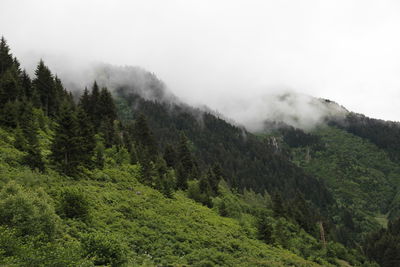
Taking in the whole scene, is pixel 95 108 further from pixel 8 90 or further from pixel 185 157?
pixel 185 157

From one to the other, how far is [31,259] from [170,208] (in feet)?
93.6

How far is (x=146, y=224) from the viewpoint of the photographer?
34.8 metres

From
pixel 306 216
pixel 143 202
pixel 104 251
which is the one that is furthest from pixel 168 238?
pixel 306 216

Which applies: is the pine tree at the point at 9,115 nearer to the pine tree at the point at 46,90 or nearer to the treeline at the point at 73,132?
the treeline at the point at 73,132

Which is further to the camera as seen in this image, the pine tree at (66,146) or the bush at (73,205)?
the pine tree at (66,146)

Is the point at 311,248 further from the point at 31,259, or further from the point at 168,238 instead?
the point at 31,259

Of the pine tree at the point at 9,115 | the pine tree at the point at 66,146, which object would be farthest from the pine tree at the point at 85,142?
the pine tree at the point at 9,115

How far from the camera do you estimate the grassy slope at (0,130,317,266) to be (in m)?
28.0

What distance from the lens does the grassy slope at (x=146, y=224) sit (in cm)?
2799

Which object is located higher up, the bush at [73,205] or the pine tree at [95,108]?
the pine tree at [95,108]

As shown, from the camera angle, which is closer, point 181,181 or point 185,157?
point 181,181

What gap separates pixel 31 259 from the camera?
1557 centimetres

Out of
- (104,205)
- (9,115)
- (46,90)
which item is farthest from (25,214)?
(46,90)

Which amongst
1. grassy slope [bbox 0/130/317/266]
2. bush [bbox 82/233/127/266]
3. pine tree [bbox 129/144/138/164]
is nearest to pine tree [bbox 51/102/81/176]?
grassy slope [bbox 0/130/317/266]
